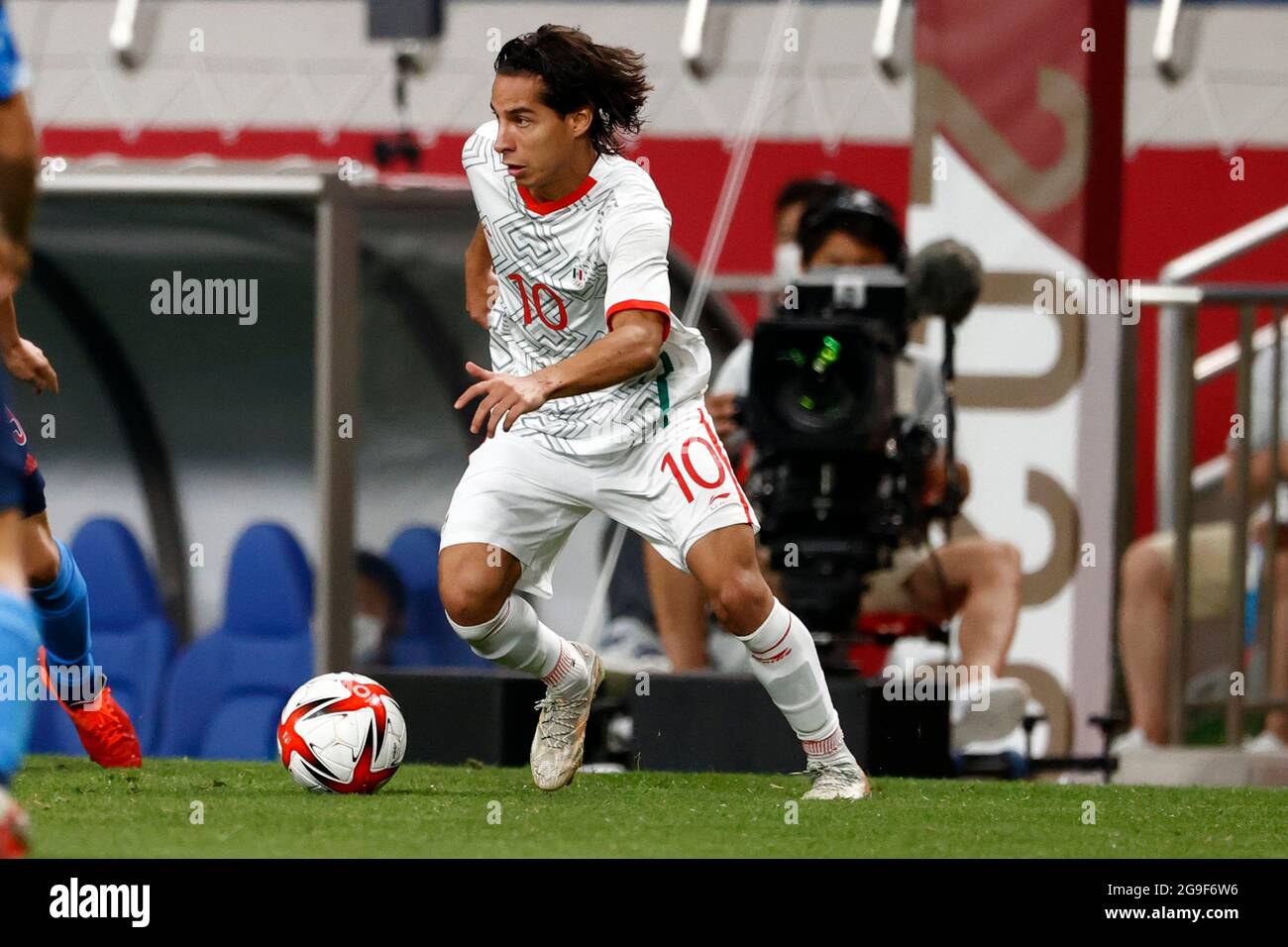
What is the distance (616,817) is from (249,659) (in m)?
5.16

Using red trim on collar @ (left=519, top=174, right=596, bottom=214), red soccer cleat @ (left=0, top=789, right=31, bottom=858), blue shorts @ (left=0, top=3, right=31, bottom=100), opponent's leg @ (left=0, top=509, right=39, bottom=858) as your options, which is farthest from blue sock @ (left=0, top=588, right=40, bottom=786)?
red trim on collar @ (left=519, top=174, right=596, bottom=214)

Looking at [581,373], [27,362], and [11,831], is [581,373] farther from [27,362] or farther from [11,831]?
[11,831]

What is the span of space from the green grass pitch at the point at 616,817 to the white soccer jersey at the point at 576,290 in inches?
36.1

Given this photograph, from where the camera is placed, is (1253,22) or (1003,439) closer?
(1003,439)

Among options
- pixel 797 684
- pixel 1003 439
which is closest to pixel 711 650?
pixel 1003 439

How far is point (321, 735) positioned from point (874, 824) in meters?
1.34

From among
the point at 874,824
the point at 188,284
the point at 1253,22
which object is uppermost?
the point at 1253,22

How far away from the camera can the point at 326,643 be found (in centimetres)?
888

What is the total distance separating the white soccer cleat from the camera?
5.79 metres

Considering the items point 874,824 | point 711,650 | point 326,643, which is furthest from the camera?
point 711,650

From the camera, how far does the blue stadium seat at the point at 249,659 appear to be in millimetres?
9906

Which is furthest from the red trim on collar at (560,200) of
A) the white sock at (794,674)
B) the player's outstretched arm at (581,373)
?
the white sock at (794,674)

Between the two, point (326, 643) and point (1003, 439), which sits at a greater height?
point (1003, 439)
